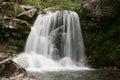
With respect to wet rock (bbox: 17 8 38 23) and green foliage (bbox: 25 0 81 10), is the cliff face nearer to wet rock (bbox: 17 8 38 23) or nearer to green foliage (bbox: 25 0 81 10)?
wet rock (bbox: 17 8 38 23)

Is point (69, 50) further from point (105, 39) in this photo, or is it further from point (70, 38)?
point (105, 39)

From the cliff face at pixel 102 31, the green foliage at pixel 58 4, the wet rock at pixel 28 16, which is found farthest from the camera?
the green foliage at pixel 58 4

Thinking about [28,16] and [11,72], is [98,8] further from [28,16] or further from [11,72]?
[11,72]

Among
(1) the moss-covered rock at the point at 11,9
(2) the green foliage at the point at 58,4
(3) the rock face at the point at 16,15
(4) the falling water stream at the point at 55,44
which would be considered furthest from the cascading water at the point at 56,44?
(2) the green foliage at the point at 58,4

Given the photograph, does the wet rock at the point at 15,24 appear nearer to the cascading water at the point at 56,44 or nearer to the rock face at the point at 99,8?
the cascading water at the point at 56,44

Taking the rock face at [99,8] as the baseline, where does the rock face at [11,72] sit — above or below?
below

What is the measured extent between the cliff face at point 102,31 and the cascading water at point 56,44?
0.78 meters

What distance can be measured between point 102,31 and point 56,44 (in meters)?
3.58

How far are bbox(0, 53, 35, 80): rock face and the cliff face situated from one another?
8.60 meters

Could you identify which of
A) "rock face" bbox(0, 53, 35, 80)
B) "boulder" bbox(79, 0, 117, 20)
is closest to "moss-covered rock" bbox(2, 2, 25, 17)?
"boulder" bbox(79, 0, 117, 20)

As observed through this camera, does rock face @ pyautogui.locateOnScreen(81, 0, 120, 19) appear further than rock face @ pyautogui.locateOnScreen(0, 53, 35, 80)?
Yes

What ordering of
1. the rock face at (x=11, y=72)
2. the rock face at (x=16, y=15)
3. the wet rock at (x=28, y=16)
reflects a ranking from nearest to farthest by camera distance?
the rock face at (x=11, y=72) → the rock face at (x=16, y=15) → the wet rock at (x=28, y=16)

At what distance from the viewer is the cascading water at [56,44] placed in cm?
1959

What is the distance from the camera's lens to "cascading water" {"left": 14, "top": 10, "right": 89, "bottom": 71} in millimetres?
19594
